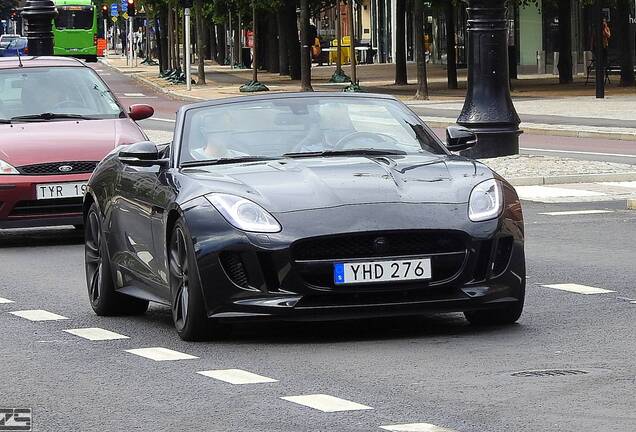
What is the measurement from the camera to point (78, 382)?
823 cm

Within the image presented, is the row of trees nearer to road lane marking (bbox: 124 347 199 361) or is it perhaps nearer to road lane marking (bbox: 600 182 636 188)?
road lane marking (bbox: 600 182 636 188)

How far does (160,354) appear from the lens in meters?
9.07

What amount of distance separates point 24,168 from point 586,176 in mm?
7986

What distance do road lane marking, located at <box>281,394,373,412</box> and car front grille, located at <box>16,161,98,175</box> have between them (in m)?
8.24

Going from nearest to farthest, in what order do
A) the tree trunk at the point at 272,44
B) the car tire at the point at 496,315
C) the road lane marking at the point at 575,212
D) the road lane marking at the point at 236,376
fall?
the road lane marking at the point at 236,376 < the car tire at the point at 496,315 < the road lane marking at the point at 575,212 < the tree trunk at the point at 272,44

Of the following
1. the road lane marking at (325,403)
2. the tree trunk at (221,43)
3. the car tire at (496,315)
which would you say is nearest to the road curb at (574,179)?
the car tire at (496,315)

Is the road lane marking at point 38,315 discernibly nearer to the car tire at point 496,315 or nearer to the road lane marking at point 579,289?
the car tire at point 496,315

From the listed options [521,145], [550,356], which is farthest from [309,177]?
[521,145]

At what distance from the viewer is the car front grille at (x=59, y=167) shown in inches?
610

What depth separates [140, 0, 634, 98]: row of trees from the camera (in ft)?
162

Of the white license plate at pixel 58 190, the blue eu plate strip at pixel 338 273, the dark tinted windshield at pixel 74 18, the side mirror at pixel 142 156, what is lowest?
the white license plate at pixel 58 190

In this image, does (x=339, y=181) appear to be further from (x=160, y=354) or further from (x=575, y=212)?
(x=575, y=212)

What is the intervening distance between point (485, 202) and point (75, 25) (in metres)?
92.9

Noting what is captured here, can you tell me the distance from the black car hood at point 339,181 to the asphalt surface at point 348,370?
2.34ft
